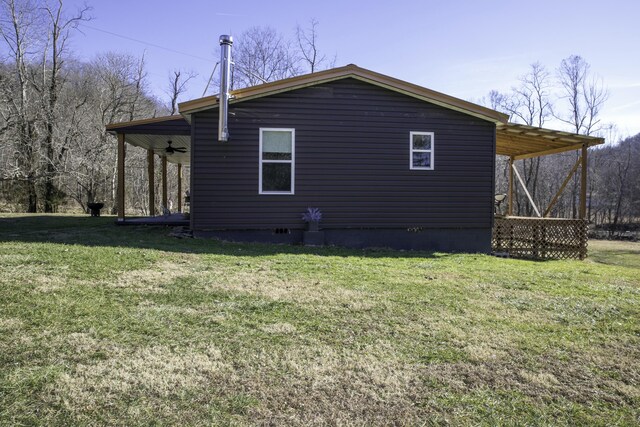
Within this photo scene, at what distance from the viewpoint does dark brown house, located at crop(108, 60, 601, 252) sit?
9.08m

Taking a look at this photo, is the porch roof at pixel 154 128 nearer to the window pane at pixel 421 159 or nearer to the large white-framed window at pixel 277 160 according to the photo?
the large white-framed window at pixel 277 160

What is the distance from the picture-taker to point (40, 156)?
20438 mm

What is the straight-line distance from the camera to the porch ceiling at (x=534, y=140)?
1041cm

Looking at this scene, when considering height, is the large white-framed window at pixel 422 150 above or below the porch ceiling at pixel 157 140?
below

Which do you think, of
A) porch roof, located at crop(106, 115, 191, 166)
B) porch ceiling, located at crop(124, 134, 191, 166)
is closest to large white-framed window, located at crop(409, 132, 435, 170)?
porch roof, located at crop(106, 115, 191, 166)

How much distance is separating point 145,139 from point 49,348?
1018 centimetres

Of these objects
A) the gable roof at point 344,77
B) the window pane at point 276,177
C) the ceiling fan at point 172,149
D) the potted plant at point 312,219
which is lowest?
the potted plant at point 312,219

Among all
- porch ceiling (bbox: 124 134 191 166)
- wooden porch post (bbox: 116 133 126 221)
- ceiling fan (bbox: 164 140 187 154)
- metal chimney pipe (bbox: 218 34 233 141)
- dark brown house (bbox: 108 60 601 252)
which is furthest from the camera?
ceiling fan (bbox: 164 140 187 154)

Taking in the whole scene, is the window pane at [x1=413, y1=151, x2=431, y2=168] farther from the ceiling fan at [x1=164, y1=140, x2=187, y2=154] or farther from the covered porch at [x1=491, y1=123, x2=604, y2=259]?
the ceiling fan at [x1=164, y1=140, x2=187, y2=154]

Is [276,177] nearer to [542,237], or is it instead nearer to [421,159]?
[421,159]

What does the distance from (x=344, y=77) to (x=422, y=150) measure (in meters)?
2.34

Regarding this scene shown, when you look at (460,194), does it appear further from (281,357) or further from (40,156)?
(40,156)

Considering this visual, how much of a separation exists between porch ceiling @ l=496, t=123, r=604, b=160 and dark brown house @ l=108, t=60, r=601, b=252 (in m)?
0.44

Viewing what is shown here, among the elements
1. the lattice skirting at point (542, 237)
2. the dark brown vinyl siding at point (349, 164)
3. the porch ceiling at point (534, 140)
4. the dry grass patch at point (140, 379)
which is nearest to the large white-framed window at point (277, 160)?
the dark brown vinyl siding at point (349, 164)
